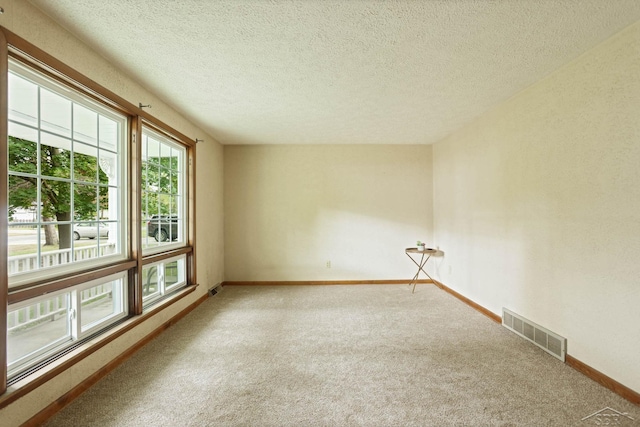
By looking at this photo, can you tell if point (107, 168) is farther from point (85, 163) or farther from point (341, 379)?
point (341, 379)

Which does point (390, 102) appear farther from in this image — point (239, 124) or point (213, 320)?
point (213, 320)

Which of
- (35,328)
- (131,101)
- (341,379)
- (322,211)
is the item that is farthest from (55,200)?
(322,211)

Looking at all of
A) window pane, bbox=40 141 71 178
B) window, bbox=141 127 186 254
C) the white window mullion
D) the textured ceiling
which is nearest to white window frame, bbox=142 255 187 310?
window, bbox=141 127 186 254

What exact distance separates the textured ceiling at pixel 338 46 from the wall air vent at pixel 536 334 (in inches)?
87.2

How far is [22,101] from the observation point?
1656 mm

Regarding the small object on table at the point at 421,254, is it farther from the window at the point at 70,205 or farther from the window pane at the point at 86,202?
the window pane at the point at 86,202

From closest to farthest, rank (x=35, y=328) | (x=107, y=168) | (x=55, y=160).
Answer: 1. (x=55, y=160)
2. (x=107, y=168)
3. (x=35, y=328)

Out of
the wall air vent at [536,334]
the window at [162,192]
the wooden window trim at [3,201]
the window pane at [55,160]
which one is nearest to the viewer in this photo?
the wooden window trim at [3,201]

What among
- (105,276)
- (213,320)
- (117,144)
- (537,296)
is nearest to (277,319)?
(213,320)

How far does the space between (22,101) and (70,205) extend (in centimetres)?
69

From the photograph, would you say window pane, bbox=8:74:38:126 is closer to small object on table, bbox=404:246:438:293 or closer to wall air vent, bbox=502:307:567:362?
wall air vent, bbox=502:307:567:362

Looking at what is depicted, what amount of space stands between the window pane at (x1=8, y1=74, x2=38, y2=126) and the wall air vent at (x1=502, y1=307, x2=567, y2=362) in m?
4.08

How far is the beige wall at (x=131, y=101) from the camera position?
1469 millimetres

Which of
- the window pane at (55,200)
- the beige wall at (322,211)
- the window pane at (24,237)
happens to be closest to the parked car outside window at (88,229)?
the window pane at (55,200)
